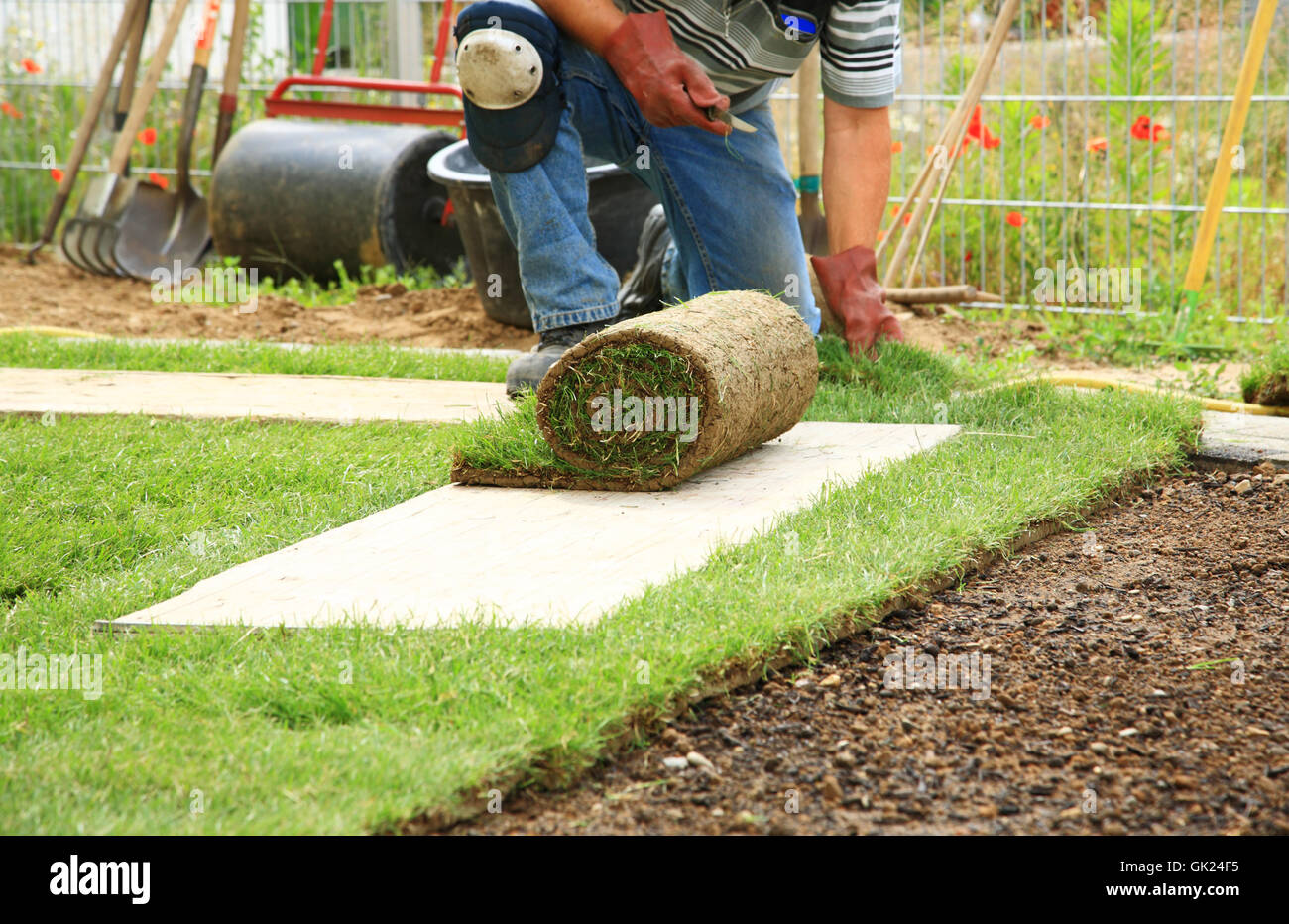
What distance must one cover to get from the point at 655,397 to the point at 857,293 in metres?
1.24

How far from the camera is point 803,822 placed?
1446mm

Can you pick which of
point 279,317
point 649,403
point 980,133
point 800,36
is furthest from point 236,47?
point 649,403

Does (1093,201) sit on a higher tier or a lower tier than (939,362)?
higher

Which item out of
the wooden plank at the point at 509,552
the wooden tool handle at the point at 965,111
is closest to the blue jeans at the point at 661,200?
the wooden plank at the point at 509,552

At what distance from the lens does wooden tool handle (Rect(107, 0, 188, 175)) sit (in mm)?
6539

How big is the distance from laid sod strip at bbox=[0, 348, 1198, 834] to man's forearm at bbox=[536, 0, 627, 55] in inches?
44.2

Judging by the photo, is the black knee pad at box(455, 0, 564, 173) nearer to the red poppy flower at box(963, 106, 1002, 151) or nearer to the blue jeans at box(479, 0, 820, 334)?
the blue jeans at box(479, 0, 820, 334)

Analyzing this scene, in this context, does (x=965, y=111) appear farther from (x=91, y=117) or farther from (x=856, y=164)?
(x=91, y=117)

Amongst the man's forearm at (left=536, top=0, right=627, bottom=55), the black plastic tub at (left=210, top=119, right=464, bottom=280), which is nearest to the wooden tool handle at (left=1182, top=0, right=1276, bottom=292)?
the man's forearm at (left=536, top=0, right=627, bottom=55)

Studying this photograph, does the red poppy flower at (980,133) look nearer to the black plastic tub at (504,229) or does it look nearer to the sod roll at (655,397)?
the black plastic tub at (504,229)
